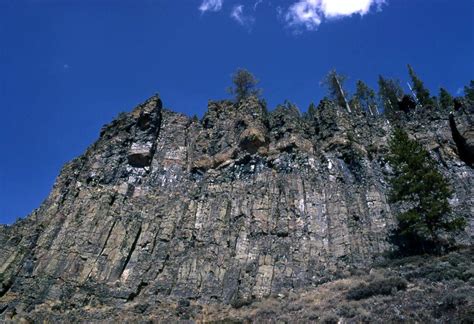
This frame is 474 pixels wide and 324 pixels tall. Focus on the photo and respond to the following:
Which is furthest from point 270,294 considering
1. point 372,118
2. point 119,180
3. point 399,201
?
point 372,118

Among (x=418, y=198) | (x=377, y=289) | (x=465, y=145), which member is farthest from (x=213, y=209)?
(x=465, y=145)

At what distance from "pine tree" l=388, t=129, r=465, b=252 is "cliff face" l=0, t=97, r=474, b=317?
1518 mm

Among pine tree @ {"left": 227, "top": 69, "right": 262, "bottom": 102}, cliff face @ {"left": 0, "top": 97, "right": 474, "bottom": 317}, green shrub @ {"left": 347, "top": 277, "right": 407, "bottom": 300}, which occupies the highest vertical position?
pine tree @ {"left": 227, "top": 69, "right": 262, "bottom": 102}

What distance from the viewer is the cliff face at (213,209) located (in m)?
28.3

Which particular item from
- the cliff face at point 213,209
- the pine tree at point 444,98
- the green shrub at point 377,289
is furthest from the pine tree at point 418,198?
the pine tree at point 444,98

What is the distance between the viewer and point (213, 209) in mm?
33312

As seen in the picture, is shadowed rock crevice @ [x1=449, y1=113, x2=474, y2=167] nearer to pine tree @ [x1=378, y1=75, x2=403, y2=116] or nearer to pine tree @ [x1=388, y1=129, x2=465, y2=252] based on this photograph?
pine tree @ [x1=388, y1=129, x2=465, y2=252]

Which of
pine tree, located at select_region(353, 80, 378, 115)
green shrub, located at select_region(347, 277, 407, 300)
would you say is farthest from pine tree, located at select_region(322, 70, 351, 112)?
green shrub, located at select_region(347, 277, 407, 300)

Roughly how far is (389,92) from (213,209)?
3762cm

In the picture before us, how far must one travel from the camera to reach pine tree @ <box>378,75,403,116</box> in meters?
57.0

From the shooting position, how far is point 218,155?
124 ft

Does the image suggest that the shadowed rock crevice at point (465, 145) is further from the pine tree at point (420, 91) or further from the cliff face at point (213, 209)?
the pine tree at point (420, 91)

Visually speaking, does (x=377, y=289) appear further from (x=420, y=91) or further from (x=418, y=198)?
(x=420, y=91)

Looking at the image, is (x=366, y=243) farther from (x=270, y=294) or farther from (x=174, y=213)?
(x=174, y=213)
